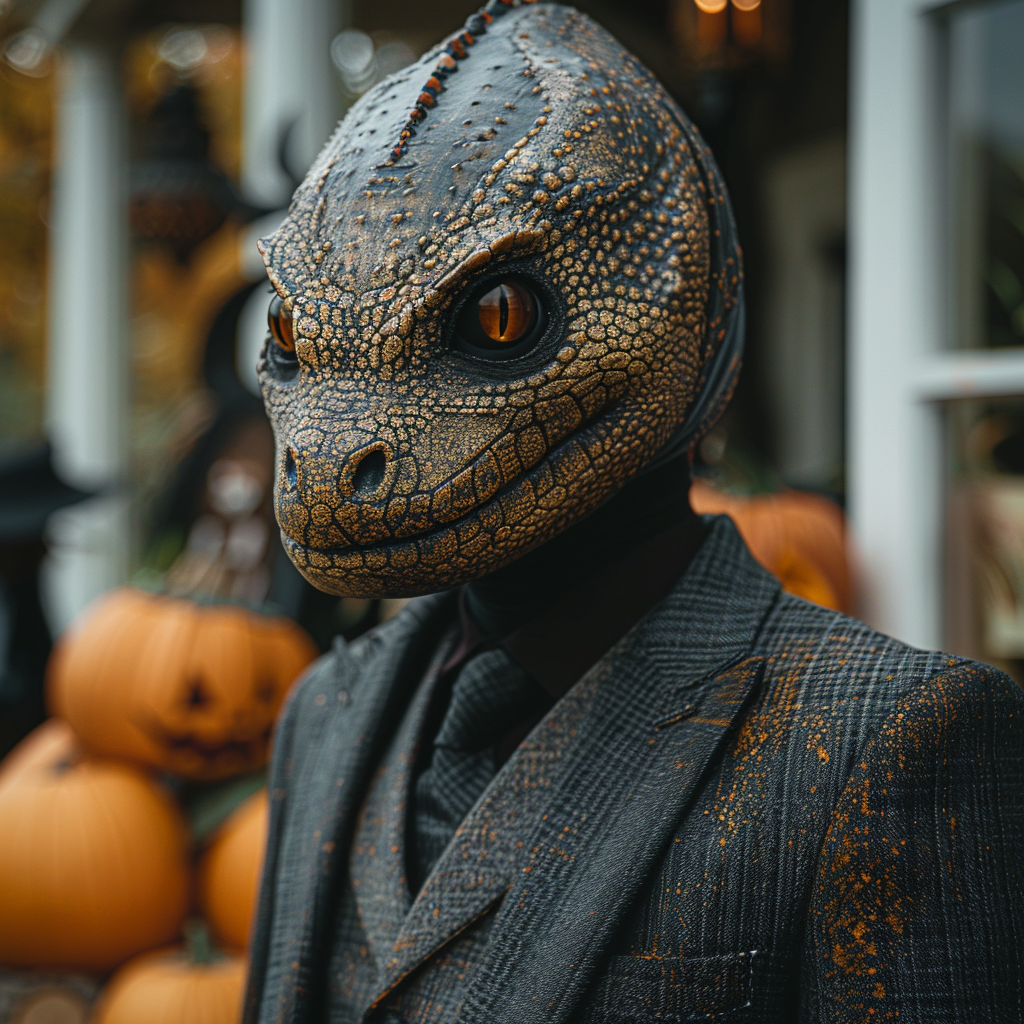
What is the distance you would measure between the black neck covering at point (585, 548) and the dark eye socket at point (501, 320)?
188 mm

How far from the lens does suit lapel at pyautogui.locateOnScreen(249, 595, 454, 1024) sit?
3.78 feet

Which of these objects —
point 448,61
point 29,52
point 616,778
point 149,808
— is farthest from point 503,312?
point 29,52

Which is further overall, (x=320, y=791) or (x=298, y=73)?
(x=298, y=73)

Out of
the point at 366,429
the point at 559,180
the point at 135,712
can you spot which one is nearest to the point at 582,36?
the point at 559,180

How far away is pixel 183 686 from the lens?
10.2 ft

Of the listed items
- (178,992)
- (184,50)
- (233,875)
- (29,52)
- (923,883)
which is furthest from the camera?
(184,50)

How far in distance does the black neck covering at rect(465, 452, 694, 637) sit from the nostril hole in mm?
194

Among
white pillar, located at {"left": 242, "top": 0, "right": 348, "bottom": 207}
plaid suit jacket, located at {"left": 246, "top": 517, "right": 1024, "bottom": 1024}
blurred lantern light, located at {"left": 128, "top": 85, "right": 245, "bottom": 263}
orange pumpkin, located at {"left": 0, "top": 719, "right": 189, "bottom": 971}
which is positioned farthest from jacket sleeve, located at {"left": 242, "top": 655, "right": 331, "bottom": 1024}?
blurred lantern light, located at {"left": 128, "top": 85, "right": 245, "bottom": 263}

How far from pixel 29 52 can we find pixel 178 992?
21.4ft

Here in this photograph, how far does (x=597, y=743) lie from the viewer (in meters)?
1.03

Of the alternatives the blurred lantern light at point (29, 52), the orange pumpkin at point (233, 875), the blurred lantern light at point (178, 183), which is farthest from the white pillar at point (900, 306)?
the blurred lantern light at point (29, 52)

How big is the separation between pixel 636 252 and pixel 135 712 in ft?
8.09

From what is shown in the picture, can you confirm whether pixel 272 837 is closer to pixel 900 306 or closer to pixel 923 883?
pixel 923 883

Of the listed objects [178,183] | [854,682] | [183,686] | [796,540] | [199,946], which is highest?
[854,682]
